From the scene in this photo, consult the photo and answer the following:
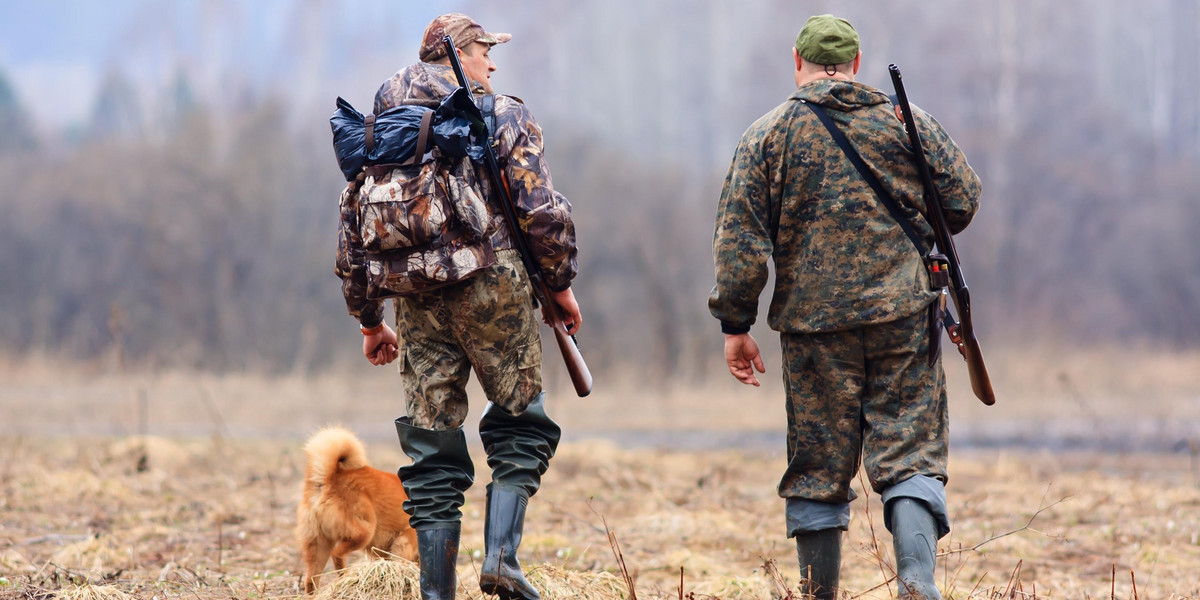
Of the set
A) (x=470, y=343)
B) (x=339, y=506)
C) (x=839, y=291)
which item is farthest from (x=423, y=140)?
(x=339, y=506)

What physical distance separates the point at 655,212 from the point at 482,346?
834 inches

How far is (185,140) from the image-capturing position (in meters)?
29.0

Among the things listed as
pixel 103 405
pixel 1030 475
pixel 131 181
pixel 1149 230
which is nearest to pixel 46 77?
pixel 131 181

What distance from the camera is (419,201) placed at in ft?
12.3

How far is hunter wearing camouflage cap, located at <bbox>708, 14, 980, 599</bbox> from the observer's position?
3.89 meters

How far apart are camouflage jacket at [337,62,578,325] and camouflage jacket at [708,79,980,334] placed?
599mm

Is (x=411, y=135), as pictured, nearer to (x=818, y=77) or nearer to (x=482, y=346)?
(x=482, y=346)

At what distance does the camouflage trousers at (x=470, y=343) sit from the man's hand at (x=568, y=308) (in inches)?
5.0

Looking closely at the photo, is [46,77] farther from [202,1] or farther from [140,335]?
[140,335]

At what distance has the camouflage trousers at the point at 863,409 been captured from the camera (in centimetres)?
389

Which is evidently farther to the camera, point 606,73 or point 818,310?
point 606,73

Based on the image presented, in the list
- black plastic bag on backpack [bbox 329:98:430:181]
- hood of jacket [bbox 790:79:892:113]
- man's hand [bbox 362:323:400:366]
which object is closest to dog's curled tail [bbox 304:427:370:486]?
man's hand [bbox 362:323:400:366]

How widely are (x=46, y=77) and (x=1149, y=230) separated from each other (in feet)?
263

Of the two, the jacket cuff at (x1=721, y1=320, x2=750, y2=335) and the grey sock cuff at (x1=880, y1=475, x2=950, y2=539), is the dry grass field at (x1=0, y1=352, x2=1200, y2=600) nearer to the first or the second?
the grey sock cuff at (x1=880, y1=475, x2=950, y2=539)
